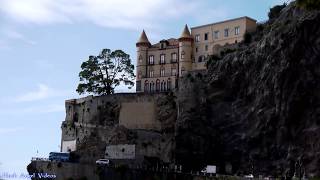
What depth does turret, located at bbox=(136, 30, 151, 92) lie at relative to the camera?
320ft

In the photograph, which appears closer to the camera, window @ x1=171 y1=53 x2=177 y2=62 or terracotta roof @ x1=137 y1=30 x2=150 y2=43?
window @ x1=171 y1=53 x2=177 y2=62

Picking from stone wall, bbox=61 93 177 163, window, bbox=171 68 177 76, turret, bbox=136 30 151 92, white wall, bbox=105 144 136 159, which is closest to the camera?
stone wall, bbox=61 93 177 163

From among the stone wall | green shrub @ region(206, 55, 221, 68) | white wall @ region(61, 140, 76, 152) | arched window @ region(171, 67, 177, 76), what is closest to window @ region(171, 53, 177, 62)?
arched window @ region(171, 67, 177, 76)

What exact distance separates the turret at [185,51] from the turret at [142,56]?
6.70 meters

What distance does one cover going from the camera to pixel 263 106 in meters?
72.1

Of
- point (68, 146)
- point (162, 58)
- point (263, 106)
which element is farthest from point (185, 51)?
point (263, 106)

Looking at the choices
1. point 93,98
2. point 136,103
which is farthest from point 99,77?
point 136,103

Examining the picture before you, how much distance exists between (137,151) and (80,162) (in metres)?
8.41

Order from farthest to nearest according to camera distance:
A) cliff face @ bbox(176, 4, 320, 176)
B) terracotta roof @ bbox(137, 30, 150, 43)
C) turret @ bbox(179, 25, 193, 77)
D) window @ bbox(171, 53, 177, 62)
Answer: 1. terracotta roof @ bbox(137, 30, 150, 43)
2. window @ bbox(171, 53, 177, 62)
3. turret @ bbox(179, 25, 193, 77)
4. cliff face @ bbox(176, 4, 320, 176)

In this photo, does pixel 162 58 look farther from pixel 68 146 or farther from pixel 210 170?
pixel 210 170

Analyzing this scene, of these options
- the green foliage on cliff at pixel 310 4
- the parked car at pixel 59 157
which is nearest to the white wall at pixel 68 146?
the parked car at pixel 59 157

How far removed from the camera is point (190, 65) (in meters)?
94.1

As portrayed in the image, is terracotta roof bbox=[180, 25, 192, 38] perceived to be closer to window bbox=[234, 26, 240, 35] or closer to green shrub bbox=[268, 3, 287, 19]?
window bbox=[234, 26, 240, 35]

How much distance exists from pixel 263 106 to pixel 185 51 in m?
24.5
